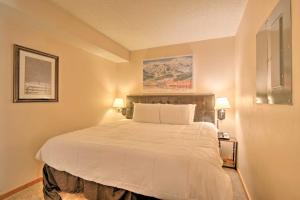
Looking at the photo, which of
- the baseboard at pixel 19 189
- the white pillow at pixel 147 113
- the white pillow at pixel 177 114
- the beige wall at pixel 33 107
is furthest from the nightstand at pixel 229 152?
the baseboard at pixel 19 189

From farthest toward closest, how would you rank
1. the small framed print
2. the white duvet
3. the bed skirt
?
the small framed print
the bed skirt
the white duvet

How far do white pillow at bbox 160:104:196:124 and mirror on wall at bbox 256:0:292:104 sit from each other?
1.59m

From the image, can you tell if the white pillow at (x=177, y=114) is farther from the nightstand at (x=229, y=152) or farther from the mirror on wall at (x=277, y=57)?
the mirror on wall at (x=277, y=57)

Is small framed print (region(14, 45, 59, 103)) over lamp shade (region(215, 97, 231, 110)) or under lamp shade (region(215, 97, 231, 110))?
over

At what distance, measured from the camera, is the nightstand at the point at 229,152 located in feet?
8.77

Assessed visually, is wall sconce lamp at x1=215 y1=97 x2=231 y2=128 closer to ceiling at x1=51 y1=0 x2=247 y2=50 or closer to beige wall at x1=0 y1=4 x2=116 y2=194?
ceiling at x1=51 y1=0 x2=247 y2=50

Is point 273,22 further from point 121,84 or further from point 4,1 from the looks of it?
point 121,84

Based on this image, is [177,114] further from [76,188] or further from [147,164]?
[76,188]

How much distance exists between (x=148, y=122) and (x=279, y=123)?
226 centimetres

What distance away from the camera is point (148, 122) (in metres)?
3.08

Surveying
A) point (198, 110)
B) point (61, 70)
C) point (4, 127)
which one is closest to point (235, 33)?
point (198, 110)

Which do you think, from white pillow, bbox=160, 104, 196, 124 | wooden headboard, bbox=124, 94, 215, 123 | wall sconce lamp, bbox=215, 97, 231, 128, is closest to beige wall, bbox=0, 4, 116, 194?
wooden headboard, bbox=124, 94, 215, 123

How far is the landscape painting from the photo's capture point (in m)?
3.46

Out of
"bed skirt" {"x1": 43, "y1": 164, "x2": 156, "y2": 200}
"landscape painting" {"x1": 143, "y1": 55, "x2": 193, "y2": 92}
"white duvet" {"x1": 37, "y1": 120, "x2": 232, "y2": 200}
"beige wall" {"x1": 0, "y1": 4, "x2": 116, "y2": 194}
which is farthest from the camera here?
"landscape painting" {"x1": 143, "y1": 55, "x2": 193, "y2": 92}
